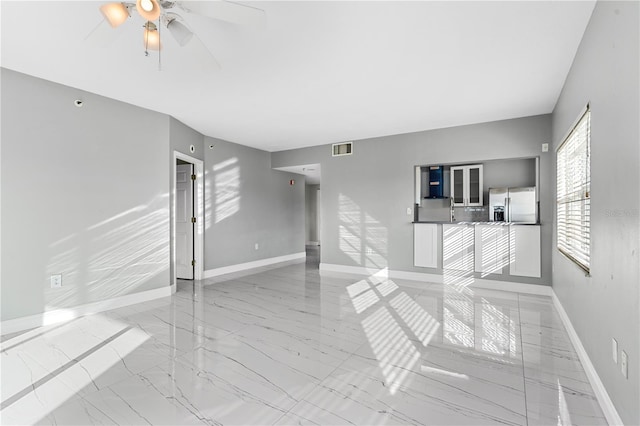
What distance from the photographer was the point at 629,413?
1552 mm

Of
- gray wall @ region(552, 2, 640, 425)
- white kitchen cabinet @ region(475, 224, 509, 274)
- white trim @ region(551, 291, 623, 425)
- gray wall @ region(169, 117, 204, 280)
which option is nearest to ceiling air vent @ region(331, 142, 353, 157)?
gray wall @ region(169, 117, 204, 280)

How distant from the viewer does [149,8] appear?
1.79 m

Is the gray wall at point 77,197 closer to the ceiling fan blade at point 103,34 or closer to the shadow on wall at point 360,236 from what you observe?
the ceiling fan blade at point 103,34

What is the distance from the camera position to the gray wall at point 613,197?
4.97 feet

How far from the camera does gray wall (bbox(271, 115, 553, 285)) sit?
15.3ft

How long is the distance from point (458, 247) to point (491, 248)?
48 cm

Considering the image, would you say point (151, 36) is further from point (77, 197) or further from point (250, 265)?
point (250, 265)

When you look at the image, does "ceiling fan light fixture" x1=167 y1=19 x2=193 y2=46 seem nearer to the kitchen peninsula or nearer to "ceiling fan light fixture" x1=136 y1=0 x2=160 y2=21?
"ceiling fan light fixture" x1=136 y1=0 x2=160 y2=21

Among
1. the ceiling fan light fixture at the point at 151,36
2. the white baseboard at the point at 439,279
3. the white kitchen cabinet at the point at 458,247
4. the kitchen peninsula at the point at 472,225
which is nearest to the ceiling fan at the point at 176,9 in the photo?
the ceiling fan light fixture at the point at 151,36

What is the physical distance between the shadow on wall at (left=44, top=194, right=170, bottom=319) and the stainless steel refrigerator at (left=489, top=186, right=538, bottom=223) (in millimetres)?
4898

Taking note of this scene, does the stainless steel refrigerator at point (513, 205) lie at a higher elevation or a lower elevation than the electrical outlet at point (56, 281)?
higher

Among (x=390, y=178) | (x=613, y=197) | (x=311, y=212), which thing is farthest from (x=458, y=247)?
(x=311, y=212)

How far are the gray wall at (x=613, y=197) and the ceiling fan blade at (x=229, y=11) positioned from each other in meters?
1.85

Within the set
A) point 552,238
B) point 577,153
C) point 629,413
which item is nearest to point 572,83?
point 577,153
